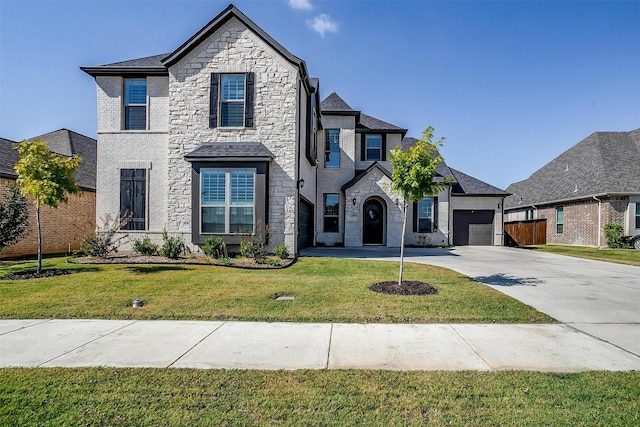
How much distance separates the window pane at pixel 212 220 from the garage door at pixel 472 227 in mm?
14819

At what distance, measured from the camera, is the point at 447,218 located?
19.7 metres

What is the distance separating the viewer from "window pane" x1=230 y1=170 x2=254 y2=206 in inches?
478

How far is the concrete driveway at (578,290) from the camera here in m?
5.50

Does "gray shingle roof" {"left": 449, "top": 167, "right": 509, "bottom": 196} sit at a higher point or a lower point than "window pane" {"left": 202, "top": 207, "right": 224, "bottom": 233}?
higher

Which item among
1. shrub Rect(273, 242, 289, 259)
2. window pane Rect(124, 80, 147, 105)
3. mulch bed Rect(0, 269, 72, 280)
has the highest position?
window pane Rect(124, 80, 147, 105)

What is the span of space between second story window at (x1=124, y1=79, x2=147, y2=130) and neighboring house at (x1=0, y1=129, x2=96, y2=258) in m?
4.07

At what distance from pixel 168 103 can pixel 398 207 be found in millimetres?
12016

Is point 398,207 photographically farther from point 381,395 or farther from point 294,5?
point 381,395

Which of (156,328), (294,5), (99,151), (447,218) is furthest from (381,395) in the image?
(447,218)

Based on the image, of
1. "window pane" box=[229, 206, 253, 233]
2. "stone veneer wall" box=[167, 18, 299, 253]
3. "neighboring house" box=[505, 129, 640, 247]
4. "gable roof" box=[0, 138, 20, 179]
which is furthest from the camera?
"neighboring house" box=[505, 129, 640, 247]

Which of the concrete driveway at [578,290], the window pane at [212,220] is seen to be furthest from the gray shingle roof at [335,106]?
the concrete driveway at [578,290]

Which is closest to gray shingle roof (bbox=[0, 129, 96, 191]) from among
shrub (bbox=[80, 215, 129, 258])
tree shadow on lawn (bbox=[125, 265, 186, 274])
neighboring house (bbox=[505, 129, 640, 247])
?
shrub (bbox=[80, 215, 129, 258])

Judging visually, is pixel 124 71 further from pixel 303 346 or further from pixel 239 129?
pixel 303 346

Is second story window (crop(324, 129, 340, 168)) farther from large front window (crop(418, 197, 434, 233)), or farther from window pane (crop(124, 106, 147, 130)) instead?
window pane (crop(124, 106, 147, 130))
